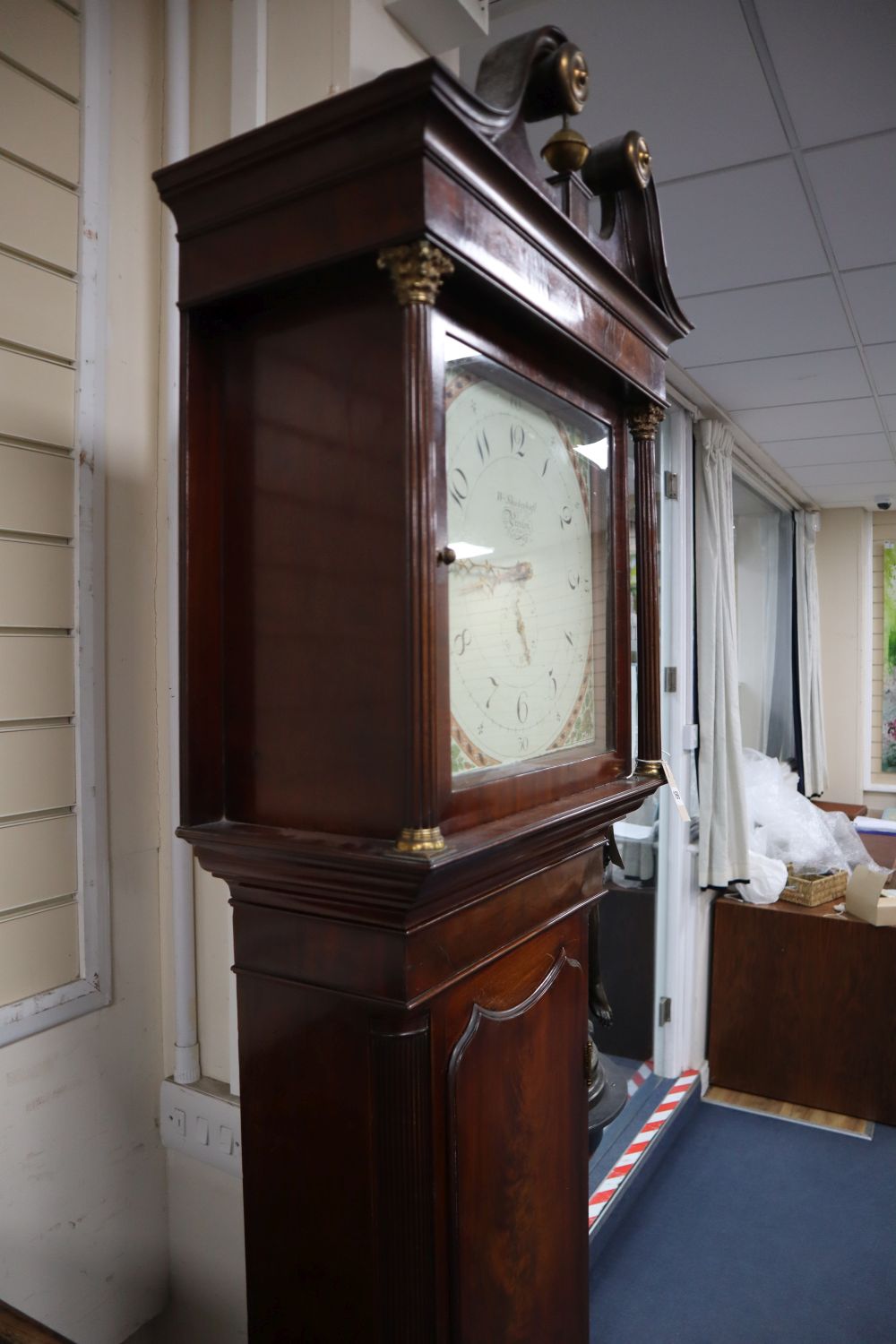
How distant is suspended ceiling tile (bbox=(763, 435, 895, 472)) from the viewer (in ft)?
12.3

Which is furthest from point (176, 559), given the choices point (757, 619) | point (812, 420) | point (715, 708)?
point (757, 619)

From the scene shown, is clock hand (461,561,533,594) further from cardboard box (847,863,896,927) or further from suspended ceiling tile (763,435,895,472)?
suspended ceiling tile (763,435,895,472)

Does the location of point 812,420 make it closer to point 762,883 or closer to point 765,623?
point 762,883

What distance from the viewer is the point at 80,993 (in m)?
1.10

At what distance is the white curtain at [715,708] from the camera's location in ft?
Answer: 10.0

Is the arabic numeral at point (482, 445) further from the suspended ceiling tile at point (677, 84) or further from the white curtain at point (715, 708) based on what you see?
the white curtain at point (715, 708)

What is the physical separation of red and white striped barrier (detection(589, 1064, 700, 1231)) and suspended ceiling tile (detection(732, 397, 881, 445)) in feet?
7.86

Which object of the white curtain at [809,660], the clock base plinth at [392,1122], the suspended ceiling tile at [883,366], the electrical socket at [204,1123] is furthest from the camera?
the white curtain at [809,660]

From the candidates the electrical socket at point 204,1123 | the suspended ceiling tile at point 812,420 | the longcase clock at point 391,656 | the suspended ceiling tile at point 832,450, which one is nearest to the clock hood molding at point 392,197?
the longcase clock at point 391,656

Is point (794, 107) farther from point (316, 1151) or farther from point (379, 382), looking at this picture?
point (316, 1151)

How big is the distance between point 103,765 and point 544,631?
1.97 feet

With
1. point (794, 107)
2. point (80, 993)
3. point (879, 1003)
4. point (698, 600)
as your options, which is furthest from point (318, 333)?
point (879, 1003)

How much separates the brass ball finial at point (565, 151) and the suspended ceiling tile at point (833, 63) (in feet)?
1.84

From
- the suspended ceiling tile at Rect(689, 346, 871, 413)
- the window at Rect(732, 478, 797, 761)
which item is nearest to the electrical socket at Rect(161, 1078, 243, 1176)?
the suspended ceiling tile at Rect(689, 346, 871, 413)
